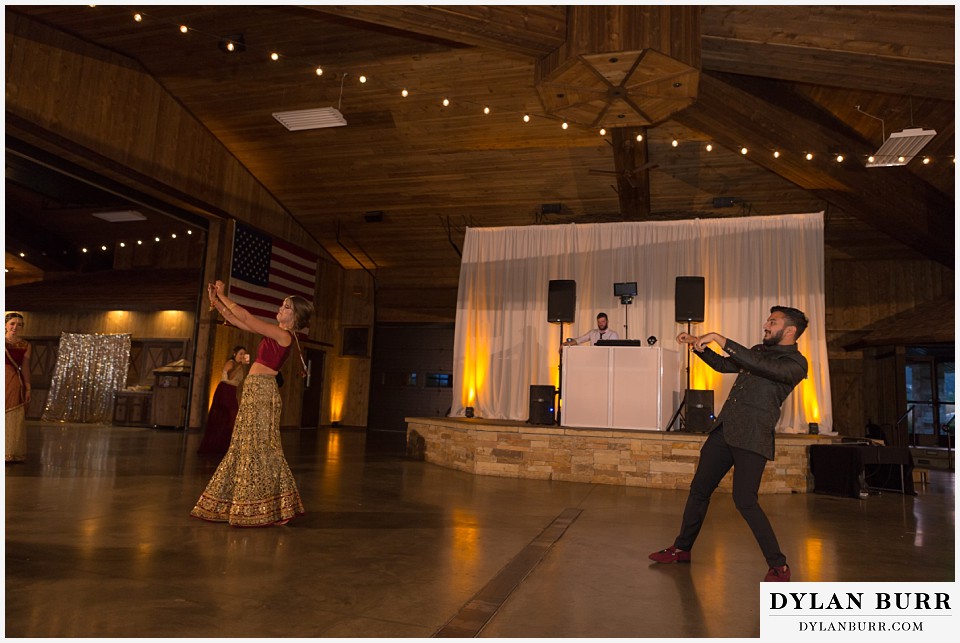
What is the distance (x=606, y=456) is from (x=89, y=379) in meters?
11.9

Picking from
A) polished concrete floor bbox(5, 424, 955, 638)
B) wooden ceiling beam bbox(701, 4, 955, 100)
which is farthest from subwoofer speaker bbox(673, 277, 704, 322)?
wooden ceiling beam bbox(701, 4, 955, 100)

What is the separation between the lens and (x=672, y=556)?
133 inches

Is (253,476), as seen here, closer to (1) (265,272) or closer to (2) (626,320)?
(2) (626,320)

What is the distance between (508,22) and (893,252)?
9724 millimetres

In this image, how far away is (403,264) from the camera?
14.4m

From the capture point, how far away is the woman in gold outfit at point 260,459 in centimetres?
383

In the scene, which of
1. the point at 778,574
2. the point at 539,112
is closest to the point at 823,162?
the point at 539,112

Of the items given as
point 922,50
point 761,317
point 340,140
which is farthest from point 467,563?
point 340,140

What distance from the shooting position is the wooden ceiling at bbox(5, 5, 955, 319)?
5.57 m

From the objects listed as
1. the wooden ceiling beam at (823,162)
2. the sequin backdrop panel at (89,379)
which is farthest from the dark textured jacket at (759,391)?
the sequin backdrop panel at (89,379)

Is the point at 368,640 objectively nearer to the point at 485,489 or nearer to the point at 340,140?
the point at 485,489

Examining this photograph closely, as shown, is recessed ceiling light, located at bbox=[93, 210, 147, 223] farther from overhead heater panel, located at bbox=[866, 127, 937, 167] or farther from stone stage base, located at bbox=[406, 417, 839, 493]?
overhead heater panel, located at bbox=[866, 127, 937, 167]

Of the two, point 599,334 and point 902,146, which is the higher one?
point 902,146

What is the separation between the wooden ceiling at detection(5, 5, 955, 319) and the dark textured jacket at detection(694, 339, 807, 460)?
280cm
